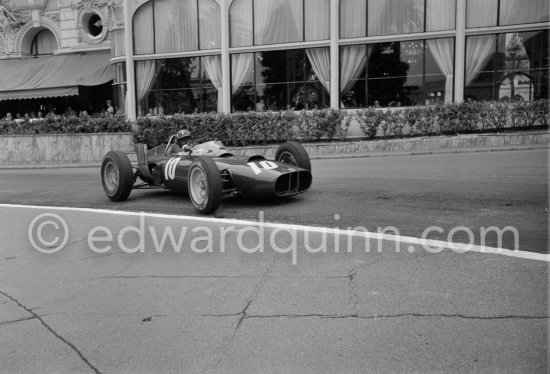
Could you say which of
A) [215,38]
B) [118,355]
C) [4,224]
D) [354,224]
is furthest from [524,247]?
[215,38]

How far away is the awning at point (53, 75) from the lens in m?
28.9

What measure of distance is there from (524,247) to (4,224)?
764 cm

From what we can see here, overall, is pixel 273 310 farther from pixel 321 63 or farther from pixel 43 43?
pixel 43 43

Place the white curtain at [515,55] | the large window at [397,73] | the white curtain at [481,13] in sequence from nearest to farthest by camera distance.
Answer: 1. the white curtain at [515,55]
2. the white curtain at [481,13]
3. the large window at [397,73]

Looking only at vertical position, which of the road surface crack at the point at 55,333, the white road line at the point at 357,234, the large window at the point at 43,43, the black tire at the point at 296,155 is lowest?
the road surface crack at the point at 55,333

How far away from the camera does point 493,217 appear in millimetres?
7023

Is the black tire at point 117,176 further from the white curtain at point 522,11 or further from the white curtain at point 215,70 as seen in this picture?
the white curtain at point 522,11

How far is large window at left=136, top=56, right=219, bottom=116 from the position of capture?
26.4 m

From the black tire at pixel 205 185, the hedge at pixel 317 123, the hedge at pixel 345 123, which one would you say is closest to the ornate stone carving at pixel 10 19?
the hedge at pixel 317 123

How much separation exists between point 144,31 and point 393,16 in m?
12.3

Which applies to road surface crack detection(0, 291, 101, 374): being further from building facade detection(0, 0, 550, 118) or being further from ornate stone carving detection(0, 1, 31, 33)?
ornate stone carving detection(0, 1, 31, 33)

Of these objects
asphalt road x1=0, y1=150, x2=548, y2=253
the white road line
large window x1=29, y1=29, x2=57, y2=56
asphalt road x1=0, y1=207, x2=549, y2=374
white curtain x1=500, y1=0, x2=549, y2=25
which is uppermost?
large window x1=29, y1=29, x2=57, y2=56

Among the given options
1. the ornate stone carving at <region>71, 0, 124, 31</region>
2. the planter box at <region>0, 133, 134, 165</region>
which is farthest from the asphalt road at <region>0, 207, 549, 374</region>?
the ornate stone carving at <region>71, 0, 124, 31</region>

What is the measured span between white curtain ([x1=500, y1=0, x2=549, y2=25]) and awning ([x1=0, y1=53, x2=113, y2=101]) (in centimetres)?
1961
